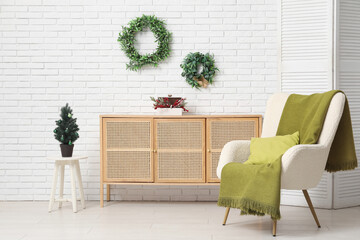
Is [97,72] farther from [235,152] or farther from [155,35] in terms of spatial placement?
[235,152]

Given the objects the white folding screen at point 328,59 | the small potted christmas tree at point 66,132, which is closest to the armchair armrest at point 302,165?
the white folding screen at point 328,59

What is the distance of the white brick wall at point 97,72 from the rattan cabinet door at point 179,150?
1.28 feet

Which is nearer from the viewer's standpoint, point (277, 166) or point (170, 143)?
point (277, 166)

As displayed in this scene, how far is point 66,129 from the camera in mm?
4414

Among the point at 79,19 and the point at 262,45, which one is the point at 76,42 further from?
the point at 262,45

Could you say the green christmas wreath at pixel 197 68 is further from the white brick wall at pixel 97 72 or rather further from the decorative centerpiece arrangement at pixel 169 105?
the decorative centerpiece arrangement at pixel 169 105

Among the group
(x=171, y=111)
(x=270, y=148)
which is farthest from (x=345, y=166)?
(x=171, y=111)

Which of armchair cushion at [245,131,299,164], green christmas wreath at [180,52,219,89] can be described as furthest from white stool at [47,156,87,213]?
armchair cushion at [245,131,299,164]

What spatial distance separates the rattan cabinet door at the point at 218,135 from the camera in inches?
176

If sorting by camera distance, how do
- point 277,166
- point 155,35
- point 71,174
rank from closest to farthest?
point 277,166 < point 71,174 < point 155,35

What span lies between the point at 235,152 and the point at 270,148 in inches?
11.8

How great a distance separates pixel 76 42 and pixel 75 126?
932 mm

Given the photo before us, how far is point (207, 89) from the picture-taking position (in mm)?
4832

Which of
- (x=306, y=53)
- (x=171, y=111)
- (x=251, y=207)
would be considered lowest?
(x=251, y=207)
